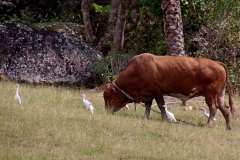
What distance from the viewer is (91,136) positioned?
11891 mm

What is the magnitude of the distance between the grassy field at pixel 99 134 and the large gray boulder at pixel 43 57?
2.76 m

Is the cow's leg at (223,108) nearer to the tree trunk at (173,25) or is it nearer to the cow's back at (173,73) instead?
the cow's back at (173,73)

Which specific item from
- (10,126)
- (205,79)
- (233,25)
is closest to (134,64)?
(205,79)

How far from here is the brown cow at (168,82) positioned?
47.8 ft

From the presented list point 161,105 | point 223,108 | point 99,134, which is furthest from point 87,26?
point 99,134

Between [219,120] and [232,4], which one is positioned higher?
[232,4]

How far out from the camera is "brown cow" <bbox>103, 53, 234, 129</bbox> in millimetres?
14562

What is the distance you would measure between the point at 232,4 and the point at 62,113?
963cm

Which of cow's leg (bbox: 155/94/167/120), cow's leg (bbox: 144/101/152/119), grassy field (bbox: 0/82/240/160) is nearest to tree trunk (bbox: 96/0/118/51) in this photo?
grassy field (bbox: 0/82/240/160)

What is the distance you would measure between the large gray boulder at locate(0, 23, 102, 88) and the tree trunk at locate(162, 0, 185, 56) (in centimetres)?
257

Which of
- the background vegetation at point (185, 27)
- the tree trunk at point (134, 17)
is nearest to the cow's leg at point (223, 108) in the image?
the background vegetation at point (185, 27)

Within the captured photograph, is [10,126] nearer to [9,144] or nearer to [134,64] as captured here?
[9,144]

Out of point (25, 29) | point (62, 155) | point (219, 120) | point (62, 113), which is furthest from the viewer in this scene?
point (25, 29)

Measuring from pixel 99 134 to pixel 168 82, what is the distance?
3.37m
